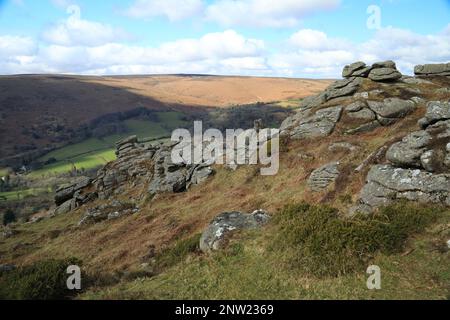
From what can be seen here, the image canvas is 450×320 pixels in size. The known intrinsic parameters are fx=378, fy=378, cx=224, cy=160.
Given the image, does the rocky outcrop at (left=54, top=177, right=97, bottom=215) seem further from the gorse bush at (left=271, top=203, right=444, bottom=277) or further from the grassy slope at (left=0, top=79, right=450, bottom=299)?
the gorse bush at (left=271, top=203, right=444, bottom=277)

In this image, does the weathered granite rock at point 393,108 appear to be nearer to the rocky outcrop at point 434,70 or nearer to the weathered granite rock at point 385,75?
the weathered granite rock at point 385,75

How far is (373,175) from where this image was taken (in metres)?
18.7

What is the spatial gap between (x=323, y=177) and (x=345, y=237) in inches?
428

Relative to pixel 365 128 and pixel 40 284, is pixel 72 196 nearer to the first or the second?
pixel 365 128

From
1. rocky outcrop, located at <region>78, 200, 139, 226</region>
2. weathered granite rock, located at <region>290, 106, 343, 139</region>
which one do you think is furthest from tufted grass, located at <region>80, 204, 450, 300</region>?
rocky outcrop, located at <region>78, 200, 139, 226</region>

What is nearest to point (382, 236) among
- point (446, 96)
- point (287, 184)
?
point (287, 184)

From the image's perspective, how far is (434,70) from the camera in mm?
42344

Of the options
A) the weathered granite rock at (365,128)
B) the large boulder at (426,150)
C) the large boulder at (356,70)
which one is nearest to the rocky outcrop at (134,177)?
the weathered granite rock at (365,128)

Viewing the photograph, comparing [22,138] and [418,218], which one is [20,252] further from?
[22,138]

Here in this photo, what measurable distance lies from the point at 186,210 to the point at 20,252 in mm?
15010

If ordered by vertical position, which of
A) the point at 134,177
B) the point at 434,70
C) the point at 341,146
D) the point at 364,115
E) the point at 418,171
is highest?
the point at 434,70

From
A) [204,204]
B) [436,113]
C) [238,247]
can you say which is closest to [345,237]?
[238,247]

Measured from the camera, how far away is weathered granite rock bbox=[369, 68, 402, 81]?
37906 millimetres

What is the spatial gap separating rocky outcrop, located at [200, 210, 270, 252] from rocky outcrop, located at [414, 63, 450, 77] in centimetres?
3358
